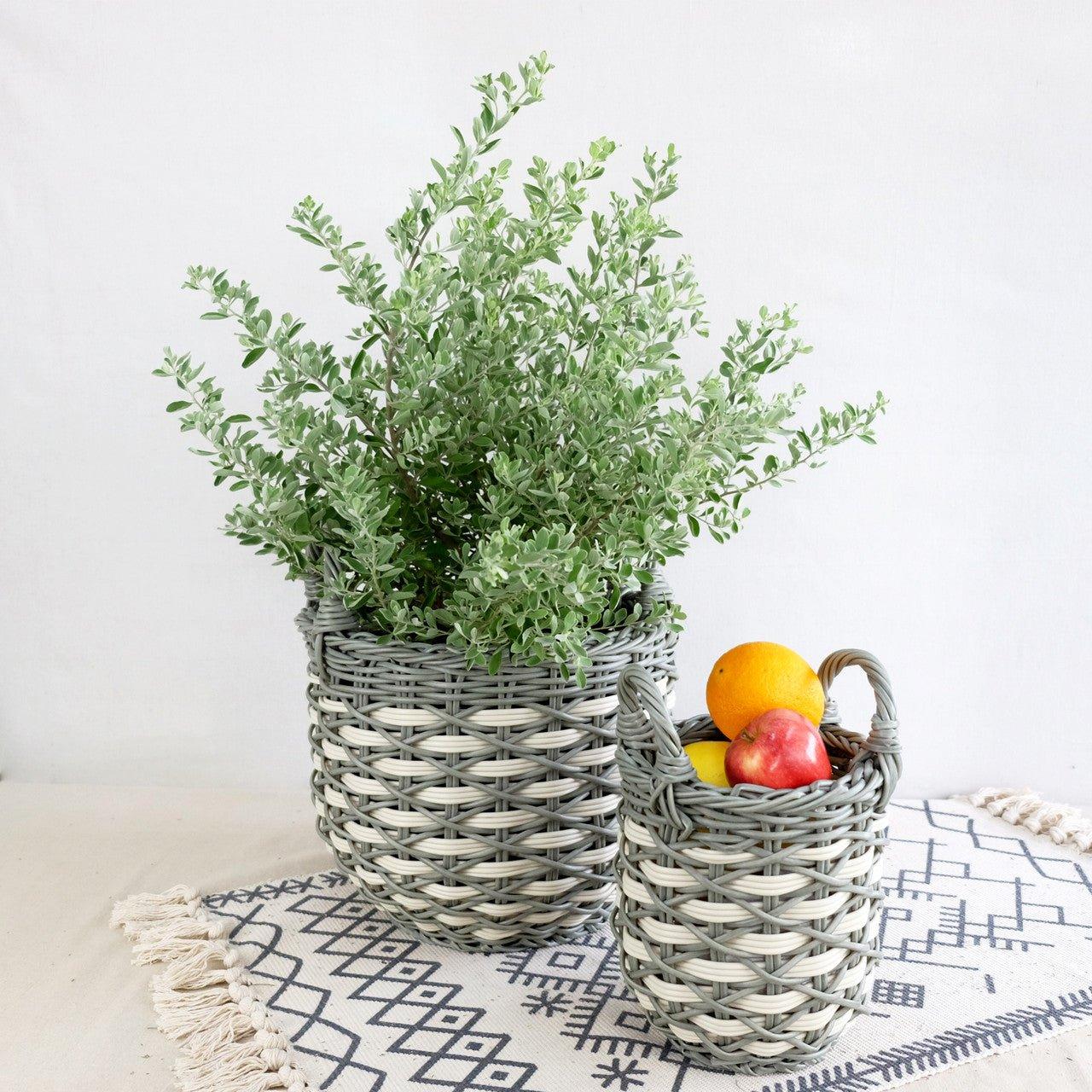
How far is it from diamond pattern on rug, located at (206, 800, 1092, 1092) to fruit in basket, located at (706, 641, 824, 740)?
26 cm

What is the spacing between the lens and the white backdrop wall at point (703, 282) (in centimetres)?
134

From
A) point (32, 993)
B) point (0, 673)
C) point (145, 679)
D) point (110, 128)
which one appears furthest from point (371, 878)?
point (110, 128)

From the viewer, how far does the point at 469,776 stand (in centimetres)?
90

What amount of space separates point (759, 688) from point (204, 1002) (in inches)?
20.9

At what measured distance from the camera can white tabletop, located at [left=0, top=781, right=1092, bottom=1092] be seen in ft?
2.79

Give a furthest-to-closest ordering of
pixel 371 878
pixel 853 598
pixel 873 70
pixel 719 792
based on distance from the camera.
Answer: pixel 853 598 < pixel 873 70 < pixel 371 878 < pixel 719 792

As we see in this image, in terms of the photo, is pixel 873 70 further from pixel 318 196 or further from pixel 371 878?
pixel 371 878

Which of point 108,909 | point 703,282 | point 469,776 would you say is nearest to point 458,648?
point 469,776

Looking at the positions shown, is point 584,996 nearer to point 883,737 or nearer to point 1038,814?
point 883,737

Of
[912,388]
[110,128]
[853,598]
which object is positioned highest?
[110,128]

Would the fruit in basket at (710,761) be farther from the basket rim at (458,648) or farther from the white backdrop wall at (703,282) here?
the white backdrop wall at (703,282)

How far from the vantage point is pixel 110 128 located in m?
1.38

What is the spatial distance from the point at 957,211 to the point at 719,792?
2.98ft

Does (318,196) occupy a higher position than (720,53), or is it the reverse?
(720,53)
